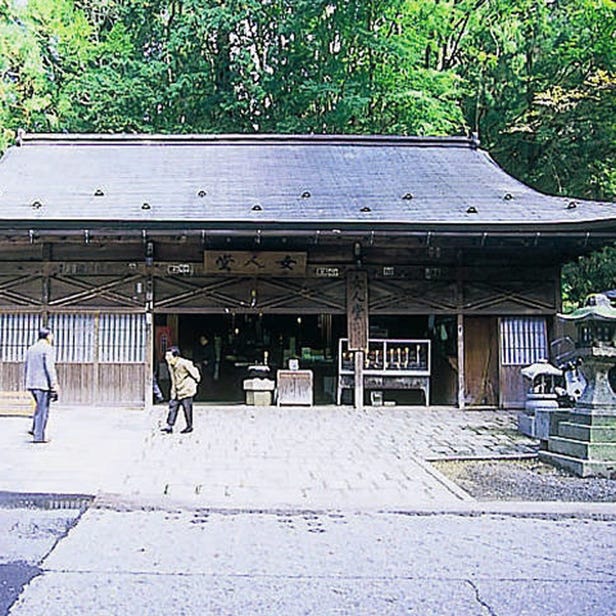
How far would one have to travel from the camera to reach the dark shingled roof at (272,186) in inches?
455

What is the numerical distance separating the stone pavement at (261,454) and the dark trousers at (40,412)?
209 millimetres

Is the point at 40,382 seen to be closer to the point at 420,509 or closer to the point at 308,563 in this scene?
the point at 420,509

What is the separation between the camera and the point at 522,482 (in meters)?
6.66

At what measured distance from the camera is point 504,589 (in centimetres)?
376

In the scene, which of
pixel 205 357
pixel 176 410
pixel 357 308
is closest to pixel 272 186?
pixel 357 308

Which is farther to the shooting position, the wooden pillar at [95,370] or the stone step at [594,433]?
the wooden pillar at [95,370]

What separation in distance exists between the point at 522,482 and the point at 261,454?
302cm

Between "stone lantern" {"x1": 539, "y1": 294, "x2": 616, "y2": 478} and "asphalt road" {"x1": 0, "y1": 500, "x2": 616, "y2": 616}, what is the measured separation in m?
1.79

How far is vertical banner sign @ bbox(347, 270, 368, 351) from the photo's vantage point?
1243 cm

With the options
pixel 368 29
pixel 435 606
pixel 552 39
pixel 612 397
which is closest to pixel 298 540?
pixel 435 606

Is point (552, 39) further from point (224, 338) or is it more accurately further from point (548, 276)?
point (224, 338)

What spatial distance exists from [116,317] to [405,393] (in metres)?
6.12

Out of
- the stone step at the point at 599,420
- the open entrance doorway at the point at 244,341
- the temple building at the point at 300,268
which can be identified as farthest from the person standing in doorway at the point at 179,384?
the open entrance doorway at the point at 244,341

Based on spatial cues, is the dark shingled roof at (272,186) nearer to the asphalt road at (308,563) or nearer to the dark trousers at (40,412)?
the dark trousers at (40,412)
